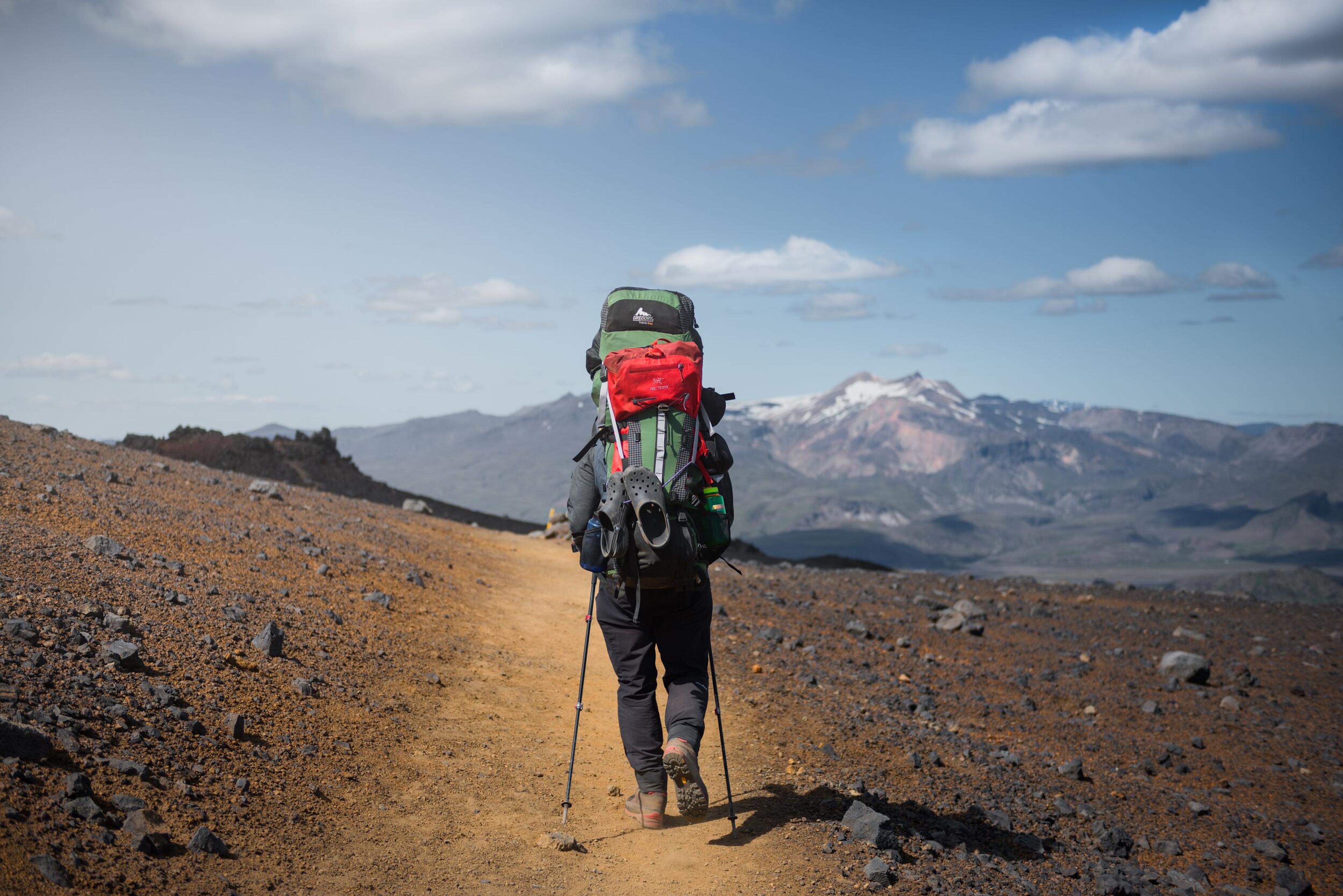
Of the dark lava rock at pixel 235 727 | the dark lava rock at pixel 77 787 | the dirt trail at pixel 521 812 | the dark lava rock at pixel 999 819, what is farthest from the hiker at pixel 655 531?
the dark lava rock at pixel 999 819

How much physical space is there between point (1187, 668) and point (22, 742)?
1744 centimetres

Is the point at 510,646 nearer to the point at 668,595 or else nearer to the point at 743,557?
the point at 668,595

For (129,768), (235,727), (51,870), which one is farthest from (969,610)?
(51,870)

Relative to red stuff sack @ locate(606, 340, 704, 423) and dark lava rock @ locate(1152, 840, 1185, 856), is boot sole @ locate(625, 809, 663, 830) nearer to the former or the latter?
red stuff sack @ locate(606, 340, 704, 423)

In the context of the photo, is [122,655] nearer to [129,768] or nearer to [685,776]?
[129,768]

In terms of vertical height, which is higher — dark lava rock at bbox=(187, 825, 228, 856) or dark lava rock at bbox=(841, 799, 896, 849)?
dark lava rock at bbox=(187, 825, 228, 856)

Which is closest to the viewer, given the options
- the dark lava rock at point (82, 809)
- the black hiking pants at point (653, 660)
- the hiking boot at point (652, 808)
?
the dark lava rock at point (82, 809)

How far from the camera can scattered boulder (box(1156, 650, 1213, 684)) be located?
54.3ft

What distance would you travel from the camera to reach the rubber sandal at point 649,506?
237 inches

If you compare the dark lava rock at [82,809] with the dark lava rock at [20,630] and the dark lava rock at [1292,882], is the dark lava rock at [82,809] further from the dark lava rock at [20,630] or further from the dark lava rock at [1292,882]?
the dark lava rock at [1292,882]

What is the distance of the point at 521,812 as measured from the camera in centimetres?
715

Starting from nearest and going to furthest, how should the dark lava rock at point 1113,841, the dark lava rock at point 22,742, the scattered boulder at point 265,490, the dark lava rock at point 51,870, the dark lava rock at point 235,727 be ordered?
1. the dark lava rock at point 51,870
2. the dark lava rock at point 22,742
3. the dark lava rock at point 235,727
4. the dark lava rock at point 1113,841
5. the scattered boulder at point 265,490

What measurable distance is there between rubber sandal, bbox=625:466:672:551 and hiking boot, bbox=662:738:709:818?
→ 54.3 inches

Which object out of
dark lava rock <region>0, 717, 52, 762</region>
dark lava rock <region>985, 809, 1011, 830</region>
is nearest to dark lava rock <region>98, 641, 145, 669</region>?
dark lava rock <region>0, 717, 52, 762</region>
